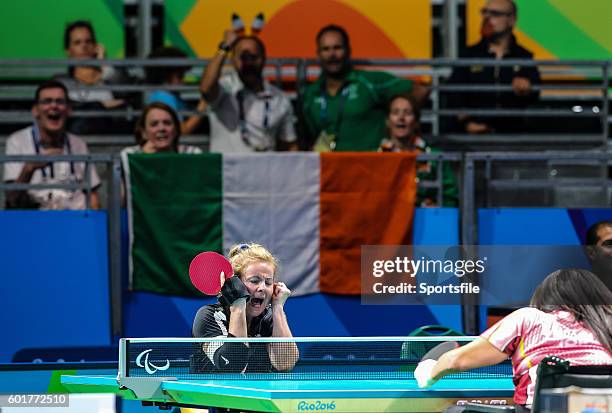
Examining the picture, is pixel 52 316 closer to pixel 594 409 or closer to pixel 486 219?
pixel 486 219

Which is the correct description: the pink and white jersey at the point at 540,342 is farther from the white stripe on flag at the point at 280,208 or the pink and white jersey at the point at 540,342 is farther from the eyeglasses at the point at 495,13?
the eyeglasses at the point at 495,13

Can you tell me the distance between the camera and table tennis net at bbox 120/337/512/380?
22.7 feet

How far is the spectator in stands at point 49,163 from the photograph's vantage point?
10.8 m

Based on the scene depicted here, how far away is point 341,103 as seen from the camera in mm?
11516

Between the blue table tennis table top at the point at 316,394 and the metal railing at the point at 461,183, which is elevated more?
the metal railing at the point at 461,183

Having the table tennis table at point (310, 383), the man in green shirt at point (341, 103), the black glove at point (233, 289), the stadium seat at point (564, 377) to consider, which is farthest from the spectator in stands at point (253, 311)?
the man in green shirt at point (341, 103)

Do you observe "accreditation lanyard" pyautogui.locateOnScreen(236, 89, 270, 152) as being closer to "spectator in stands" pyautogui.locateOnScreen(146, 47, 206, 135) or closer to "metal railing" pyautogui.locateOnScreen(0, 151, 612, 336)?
"spectator in stands" pyautogui.locateOnScreen(146, 47, 206, 135)

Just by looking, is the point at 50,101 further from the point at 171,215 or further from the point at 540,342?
the point at 540,342

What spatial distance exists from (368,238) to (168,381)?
4214 mm

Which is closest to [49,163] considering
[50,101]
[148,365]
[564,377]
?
[50,101]

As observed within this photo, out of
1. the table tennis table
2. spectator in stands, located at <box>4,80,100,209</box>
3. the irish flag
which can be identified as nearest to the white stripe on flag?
the irish flag

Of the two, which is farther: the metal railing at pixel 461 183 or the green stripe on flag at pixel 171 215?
the green stripe on flag at pixel 171 215

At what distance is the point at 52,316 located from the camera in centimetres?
1041

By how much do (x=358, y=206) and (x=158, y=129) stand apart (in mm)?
1706
